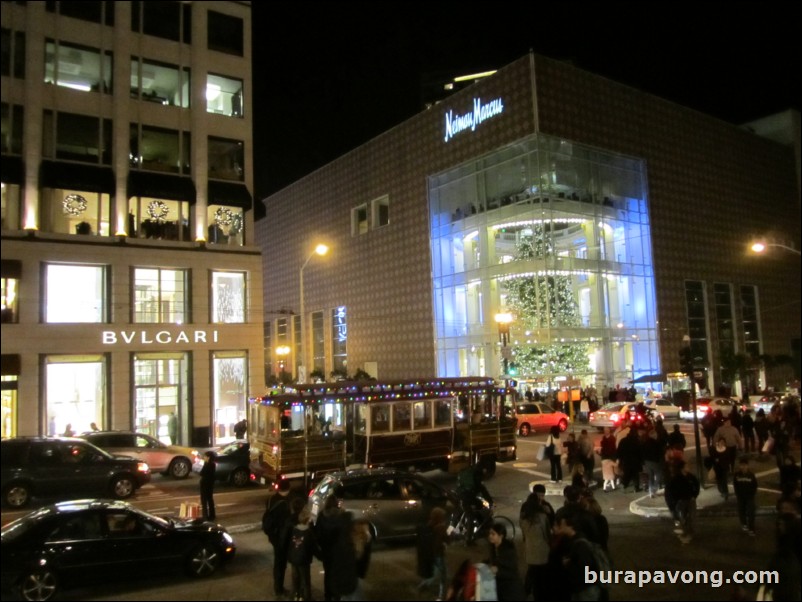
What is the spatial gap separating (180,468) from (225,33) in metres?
20.4

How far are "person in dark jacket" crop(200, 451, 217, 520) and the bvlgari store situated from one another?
12333 millimetres

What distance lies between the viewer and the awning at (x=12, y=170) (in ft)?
80.1

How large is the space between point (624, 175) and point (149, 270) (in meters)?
32.3

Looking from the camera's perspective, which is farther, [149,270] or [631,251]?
[631,251]

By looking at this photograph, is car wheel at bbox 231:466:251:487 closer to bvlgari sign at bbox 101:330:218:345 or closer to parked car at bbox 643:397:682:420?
bvlgari sign at bbox 101:330:218:345

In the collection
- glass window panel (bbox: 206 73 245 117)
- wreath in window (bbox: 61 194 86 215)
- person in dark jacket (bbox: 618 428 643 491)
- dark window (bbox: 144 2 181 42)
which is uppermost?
dark window (bbox: 144 2 181 42)

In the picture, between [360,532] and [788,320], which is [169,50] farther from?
[788,320]

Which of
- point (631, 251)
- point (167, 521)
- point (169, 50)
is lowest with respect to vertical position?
point (167, 521)

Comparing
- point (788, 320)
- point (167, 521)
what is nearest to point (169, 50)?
point (167, 521)

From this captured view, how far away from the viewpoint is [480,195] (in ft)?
144

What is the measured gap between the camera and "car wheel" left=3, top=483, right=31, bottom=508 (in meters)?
15.7

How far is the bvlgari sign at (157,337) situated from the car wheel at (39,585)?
18.0 meters

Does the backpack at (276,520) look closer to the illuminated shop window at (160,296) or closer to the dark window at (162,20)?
the illuminated shop window at (160,296)

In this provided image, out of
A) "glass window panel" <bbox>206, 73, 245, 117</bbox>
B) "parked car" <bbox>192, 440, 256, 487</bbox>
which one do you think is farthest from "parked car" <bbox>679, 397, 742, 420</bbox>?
"glass window panel" <bbox>206, 73, 245, 117</bbox>
